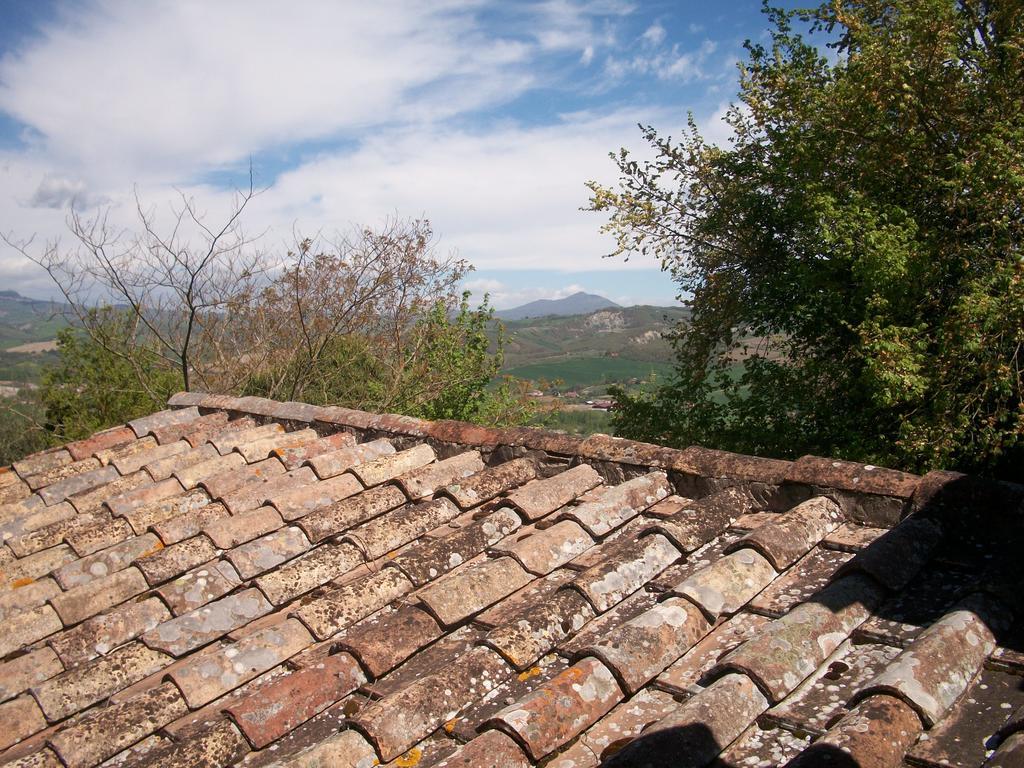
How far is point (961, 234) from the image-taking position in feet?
30.9

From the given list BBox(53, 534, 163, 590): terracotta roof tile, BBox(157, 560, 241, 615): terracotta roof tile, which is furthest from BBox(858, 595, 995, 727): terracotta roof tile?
BBox(53, 534, 163, 590): terracotta roof tile

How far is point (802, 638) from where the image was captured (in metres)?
2.46

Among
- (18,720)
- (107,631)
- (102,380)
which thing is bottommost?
(18,720)

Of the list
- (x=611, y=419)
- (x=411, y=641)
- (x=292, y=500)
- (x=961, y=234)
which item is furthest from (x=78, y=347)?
(x=961, y=234)

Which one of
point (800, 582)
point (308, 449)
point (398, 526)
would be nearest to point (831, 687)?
point (800, 582)

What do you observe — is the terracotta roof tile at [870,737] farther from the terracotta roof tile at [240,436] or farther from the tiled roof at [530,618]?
the terracotta roof tile at [240,436]

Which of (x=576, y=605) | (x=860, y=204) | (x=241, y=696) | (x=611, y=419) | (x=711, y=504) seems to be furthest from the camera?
(x=611, y=419)

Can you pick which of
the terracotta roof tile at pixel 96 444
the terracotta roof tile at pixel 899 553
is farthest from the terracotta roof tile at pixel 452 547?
the terracotta roof tile at pixel 96 444

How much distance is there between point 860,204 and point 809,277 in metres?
1.26

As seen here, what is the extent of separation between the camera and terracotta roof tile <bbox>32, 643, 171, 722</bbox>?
9.16 ft

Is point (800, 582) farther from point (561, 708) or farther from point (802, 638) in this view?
point (561, 708)

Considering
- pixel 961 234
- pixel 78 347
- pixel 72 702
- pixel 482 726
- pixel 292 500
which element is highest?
pixel 961 234

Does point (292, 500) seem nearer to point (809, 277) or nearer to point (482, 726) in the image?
point (482, 726)

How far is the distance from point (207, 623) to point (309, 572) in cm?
51
